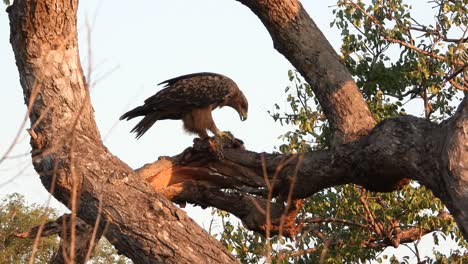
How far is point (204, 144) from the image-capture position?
6.52 m

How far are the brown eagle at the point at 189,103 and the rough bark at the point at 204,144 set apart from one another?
109 cm

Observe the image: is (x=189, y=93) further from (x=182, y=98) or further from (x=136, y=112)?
A: (x=136, y=112)

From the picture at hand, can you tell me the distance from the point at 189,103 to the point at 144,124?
1.79 ft

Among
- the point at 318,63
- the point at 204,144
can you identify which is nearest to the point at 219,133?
the point at 204,144

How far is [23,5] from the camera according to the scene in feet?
A: 17.1

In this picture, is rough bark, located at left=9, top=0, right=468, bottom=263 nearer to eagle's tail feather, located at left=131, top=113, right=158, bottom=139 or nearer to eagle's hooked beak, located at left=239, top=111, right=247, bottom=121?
eagle's tail feather, located at left=131, top=113, right=158, bottom=139

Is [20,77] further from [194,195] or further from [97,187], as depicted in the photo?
[194,195]

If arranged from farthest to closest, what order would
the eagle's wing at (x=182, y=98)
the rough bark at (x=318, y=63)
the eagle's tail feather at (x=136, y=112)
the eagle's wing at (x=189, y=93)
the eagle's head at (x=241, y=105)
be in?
1. the eagle's head at (x=241, y=105)
2. the eagle's wing at (x=189, y=93)
3. the eagle's wing at (x=182, y=98)
4. the eagle's tail feather at (x=136, y=112)
5. the rough bark at (x=318, y=63)

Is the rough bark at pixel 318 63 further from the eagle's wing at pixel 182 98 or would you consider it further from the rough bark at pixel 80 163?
the rough bark at pixel 80 163

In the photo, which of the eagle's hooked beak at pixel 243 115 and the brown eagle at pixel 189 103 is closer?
the brown eagle at pixel 189 103

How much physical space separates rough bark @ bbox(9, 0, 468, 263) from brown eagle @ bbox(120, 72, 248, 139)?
109 cm

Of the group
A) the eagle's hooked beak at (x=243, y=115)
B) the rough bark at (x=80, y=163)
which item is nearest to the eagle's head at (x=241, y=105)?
the eagle's hooked beak at (x=243, y=115)

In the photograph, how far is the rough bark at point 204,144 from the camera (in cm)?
490

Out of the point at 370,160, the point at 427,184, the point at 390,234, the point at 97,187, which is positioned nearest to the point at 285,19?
the point at 370,160
